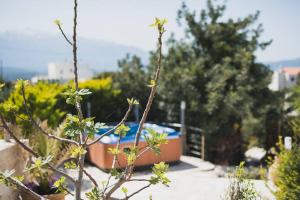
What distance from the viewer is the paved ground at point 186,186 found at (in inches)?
257

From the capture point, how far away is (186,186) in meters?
7.25

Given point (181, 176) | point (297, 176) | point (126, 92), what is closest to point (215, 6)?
point (126, 92)

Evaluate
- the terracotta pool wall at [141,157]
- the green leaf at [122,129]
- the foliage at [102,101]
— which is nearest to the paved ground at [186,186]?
the terracotta pool wall at [141,157]

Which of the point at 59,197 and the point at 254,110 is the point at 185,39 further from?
the point at 59,197

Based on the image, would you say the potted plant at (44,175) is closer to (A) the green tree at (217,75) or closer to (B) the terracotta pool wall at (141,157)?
(B) the terracotta pool wall at (141,157)

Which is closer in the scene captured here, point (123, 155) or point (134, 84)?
point (123, 155)

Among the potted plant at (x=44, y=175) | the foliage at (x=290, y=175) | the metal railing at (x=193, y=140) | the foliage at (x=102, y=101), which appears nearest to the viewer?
the foliage at (x=290, y=175)

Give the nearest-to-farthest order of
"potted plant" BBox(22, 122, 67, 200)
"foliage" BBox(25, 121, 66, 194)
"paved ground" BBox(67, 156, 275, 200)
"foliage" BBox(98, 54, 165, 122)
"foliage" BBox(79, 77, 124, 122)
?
"potted plant" BBox(22, 122, 67, 200), "foliage" BBox(25, 121, 66, 194), "paved ground" BBox(67, 156, 275, 200), "foliage" BBox(79, 77, 124, 122), "foliage" BBox(98, 54, 165, 122)

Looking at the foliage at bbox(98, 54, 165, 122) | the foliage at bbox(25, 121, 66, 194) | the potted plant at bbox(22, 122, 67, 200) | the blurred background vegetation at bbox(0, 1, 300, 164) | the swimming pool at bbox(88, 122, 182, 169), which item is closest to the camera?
the potted plant at bbox(22, 122, 67, 200)

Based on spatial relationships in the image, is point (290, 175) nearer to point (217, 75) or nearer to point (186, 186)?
point (186, 186)

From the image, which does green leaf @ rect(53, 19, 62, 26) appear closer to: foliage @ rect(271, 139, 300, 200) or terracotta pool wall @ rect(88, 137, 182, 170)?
foliage @ rect(271, 139, 300, 200)

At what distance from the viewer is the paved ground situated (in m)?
6.52

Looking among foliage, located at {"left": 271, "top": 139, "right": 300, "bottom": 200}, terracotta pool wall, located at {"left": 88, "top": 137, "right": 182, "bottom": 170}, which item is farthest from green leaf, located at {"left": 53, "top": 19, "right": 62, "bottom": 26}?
terracotta pool wall, located at {"left": 88, "top": 137, "right": 182, "bottom": 170}

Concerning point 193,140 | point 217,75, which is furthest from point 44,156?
point 217,75
